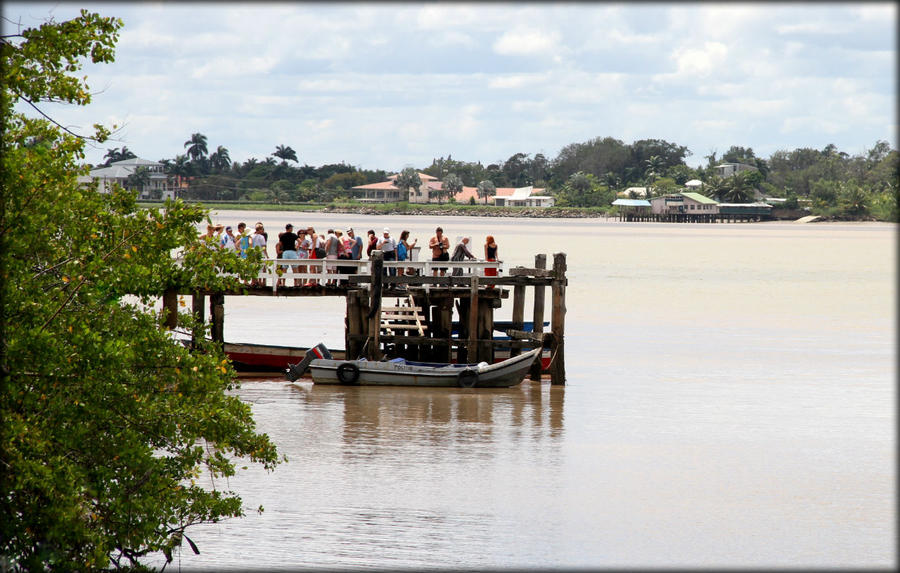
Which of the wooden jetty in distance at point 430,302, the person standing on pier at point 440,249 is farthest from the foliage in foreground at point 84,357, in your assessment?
the person standing on pier at point 440,249

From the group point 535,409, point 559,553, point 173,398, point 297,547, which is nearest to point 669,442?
point 535,409

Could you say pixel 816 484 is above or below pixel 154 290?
below

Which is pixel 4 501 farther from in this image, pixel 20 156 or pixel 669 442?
pixel 669 442

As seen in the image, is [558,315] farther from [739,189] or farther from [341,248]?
[739,189]

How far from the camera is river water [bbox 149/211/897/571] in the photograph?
47.4 ft

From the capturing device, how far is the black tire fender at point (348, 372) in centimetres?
2491

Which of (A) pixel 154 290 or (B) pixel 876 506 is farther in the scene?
(B) pixel 876 506

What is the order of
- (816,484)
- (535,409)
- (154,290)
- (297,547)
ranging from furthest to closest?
(535,409) < (816,484) < (297,547) < (154,290)

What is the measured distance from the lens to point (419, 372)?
24.8 m

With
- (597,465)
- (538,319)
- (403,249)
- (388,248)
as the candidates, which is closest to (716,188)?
(403,249)

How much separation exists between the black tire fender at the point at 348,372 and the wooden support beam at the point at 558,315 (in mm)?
4402

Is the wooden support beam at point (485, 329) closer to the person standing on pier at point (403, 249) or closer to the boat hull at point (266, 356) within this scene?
the boat hull at point (266, 356)

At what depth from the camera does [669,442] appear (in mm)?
21234

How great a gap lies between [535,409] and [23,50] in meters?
15.1
